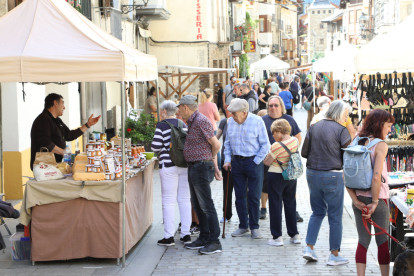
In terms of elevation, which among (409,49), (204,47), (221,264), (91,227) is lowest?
(221,264)

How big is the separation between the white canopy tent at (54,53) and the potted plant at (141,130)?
20.2ft

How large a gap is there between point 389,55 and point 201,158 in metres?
2.69

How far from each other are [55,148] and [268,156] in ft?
8.76

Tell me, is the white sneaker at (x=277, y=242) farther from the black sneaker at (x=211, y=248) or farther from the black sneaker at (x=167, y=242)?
the black sneaker at (x=167, y=242)

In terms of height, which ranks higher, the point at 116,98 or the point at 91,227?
the point at 116,98

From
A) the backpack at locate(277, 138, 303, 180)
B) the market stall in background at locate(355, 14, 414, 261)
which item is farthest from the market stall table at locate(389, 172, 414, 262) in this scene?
the backpack at locate(277, 138, 303, 180)

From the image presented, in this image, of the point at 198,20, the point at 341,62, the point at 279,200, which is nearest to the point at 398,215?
the point at 279,200

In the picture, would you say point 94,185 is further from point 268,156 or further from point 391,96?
point 391,96

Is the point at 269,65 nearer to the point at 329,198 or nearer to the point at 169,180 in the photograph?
the point at 169,180

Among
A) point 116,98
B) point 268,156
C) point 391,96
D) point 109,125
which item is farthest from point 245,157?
point 116,98

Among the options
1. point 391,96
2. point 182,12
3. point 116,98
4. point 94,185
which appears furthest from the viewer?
point 182,12

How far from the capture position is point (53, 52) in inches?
245

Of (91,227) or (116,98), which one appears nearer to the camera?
(91,227)

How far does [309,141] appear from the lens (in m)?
6.54
